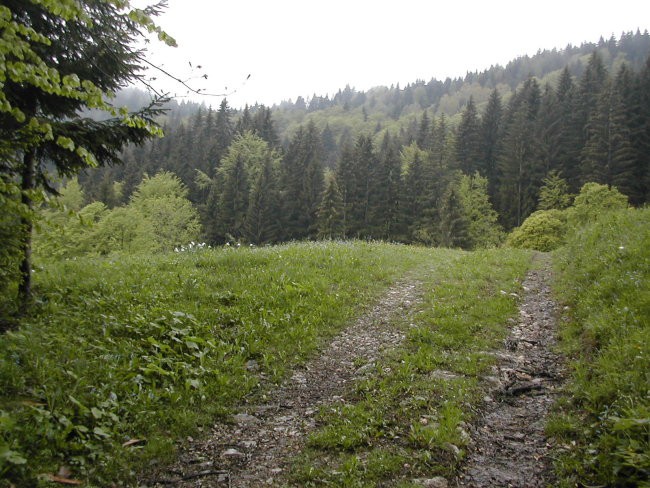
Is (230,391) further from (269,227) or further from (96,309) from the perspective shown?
(269,227)

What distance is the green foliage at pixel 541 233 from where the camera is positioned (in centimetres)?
3678

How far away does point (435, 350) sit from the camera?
27.8 feet

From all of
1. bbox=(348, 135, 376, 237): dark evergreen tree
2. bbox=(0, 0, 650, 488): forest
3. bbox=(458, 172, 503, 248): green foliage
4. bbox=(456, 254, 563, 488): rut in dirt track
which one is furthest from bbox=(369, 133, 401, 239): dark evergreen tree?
bbox=(456, 254, 563, 488): rut in dirt track

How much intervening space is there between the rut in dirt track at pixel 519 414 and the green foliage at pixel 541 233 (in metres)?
30.0

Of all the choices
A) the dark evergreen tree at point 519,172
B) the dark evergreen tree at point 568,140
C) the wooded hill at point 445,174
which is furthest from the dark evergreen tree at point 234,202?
the dark evergreen tree at point 568,140

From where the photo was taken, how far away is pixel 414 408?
6.37m

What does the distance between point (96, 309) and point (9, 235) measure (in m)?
2.51

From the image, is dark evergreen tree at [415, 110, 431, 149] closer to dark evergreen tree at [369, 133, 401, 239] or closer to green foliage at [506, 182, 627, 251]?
dark evergreen tree at [369, 133, 401, 239]

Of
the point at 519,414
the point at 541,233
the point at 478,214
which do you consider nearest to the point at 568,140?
the point at 478,214

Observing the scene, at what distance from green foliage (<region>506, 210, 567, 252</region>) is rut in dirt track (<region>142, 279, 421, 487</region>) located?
32.5 meters

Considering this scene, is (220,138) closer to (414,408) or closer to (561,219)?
(561,219)

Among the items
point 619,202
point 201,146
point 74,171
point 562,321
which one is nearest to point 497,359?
point 562,321

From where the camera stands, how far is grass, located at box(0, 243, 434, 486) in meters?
5.06

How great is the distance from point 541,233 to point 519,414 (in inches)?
1437
